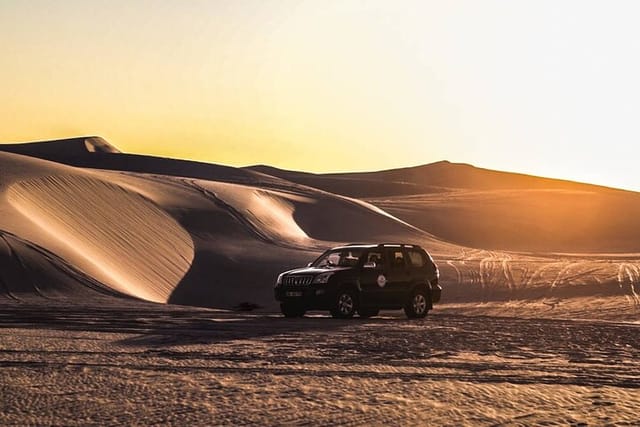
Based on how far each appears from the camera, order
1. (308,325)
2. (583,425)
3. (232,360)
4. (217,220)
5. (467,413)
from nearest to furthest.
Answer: (583,425), (467,413), (232,360), (308,325), (217,220)

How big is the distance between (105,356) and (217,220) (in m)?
39.3

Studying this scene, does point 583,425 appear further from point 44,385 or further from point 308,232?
point 308,232

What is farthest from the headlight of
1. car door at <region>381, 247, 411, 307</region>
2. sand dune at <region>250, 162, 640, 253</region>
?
sand dune at <region>250, 162, 640, 253</region>

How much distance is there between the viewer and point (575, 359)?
613 inches

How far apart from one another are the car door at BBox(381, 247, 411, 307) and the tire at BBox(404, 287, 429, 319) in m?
0.23

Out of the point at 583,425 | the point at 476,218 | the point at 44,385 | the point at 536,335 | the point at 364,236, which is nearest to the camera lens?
the point at 583,425

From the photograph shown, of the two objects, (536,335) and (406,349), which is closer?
(406,349)

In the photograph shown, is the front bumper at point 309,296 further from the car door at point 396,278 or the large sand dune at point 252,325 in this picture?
the car door at point 396,278

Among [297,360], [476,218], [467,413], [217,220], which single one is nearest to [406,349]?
[297,360]

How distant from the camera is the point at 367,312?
1026 inches

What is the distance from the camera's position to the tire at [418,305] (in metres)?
25.2

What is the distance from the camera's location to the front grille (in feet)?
80.2

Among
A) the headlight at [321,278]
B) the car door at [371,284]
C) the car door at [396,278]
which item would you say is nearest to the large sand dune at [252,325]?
the car door at [371,284]

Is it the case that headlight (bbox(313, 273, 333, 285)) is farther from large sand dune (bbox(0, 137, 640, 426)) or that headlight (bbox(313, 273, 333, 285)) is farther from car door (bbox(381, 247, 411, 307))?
car door (bbox(381, 247, 411, 307))
